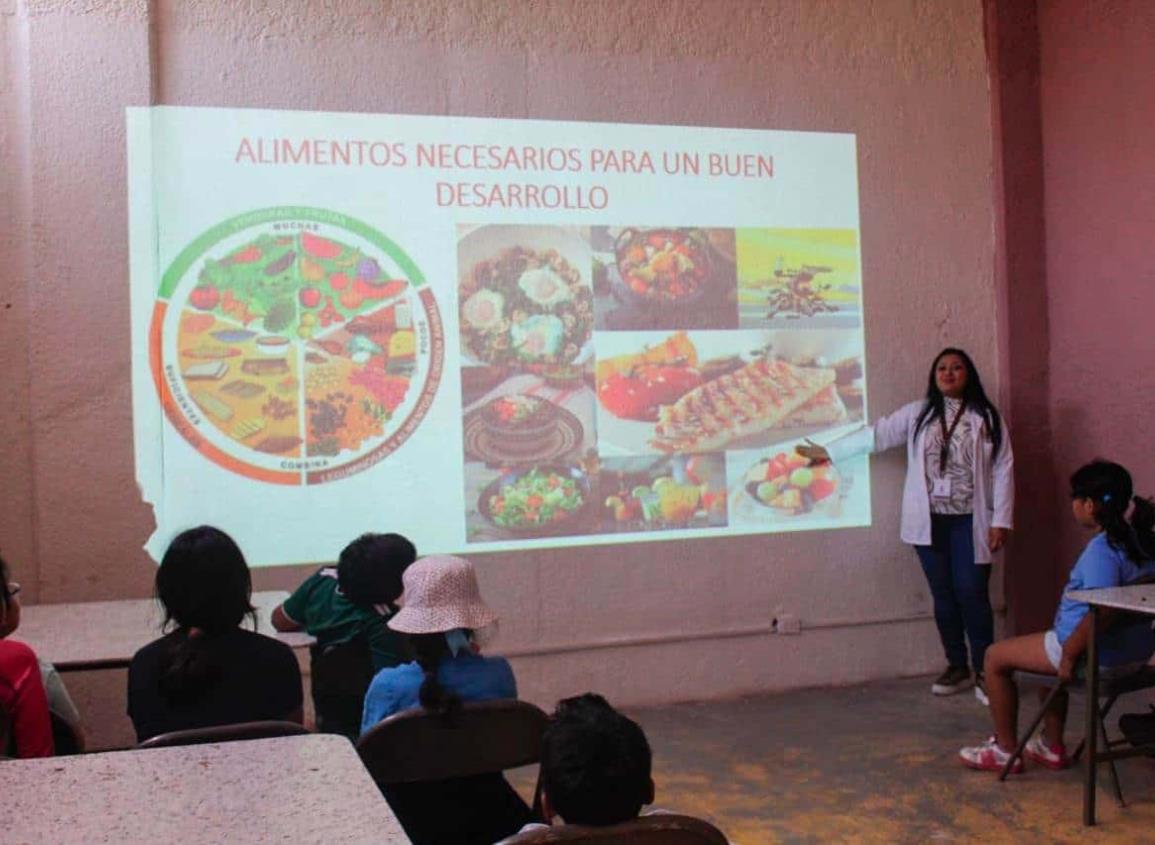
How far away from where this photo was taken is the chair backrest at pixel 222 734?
183 cm

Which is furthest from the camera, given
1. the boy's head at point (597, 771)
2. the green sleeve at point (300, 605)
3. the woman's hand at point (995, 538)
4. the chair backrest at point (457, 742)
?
the woman's hand at point (995, 538)

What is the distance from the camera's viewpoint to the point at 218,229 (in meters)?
4.21

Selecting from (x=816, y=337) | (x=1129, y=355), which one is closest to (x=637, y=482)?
(x=816, y=337)

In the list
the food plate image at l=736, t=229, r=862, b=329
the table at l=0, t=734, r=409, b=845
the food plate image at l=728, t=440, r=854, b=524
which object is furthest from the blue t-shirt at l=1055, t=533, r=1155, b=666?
the table at l=0, t=734, r=409, b=845

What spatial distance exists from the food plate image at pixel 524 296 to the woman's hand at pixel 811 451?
1.02m

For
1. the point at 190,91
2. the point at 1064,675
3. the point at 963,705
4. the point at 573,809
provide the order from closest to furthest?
the point at 573,809, the point at 1064,675, the point at 190,91, the point at 963,705

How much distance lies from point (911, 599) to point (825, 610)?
410mm

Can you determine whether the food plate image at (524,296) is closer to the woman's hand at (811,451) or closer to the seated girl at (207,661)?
the woman's hand at (811,451)

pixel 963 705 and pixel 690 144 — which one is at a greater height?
pixel 690 144

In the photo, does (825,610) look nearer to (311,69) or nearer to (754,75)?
(754,75)

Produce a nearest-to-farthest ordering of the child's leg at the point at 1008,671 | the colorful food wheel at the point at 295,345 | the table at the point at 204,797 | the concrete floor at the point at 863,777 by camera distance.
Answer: the table at the point at 204,797, the concrete floor at the point at 863,777, the child's leg at the point at 1008,671, the colorful food wheel at the point at 295,345

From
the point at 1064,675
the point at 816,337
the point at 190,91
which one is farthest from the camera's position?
the point at 816,337

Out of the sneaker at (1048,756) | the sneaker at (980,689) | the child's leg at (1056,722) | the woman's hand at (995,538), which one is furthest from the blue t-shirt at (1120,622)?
the woman's hand at (995,538)

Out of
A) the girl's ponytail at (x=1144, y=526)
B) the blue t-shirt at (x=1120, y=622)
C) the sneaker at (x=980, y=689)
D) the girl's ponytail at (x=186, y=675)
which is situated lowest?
the sneaker at (x=980, y=689)
